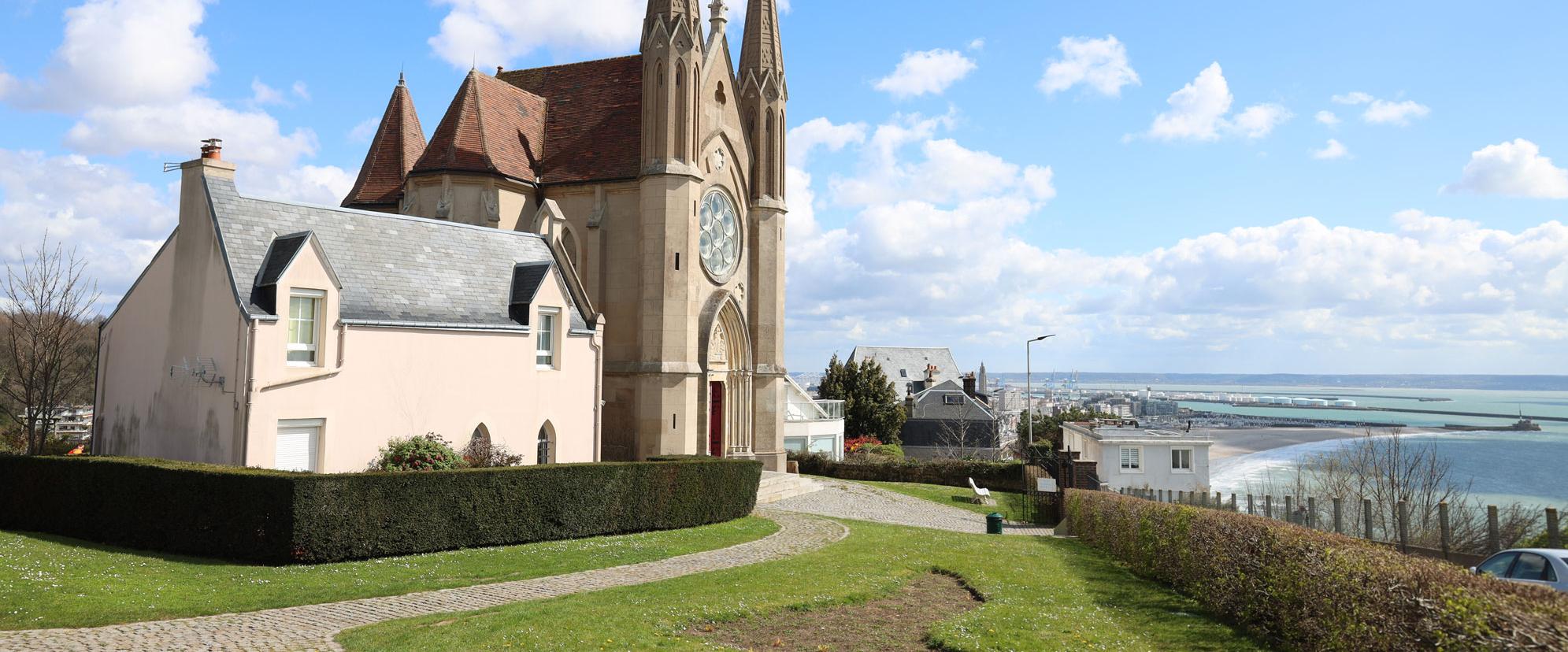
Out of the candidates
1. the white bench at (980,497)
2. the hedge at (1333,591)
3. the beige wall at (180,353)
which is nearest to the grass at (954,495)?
the white bench at (980,497)

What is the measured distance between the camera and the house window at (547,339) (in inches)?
1081

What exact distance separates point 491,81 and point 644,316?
1170 centimetres

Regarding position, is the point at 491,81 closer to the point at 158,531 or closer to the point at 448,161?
the point at 448,161

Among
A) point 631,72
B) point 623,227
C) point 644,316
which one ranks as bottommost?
point 644,316

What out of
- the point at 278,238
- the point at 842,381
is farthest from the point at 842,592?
the point at 842,381

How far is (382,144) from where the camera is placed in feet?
127

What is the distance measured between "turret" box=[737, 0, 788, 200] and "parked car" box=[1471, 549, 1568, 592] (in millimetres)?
30599

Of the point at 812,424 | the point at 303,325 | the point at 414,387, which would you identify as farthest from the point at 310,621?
the point at 812,424

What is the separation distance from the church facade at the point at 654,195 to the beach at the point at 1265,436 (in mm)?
94863

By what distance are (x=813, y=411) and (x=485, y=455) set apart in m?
37.9

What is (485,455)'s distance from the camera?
24.1m

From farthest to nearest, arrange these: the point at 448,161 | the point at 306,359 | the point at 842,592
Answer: the point at 448,161 < the point at 306,359 < the point at 842,592

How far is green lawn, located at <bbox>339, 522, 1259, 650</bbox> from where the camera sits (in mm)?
11273

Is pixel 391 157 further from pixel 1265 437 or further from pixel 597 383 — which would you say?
pixel 1265 437
